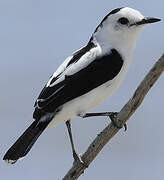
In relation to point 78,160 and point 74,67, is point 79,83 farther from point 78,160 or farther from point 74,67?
point 78,160

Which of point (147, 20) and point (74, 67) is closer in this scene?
point (74, 67)

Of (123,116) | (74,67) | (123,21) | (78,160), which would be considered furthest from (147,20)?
(78,160)

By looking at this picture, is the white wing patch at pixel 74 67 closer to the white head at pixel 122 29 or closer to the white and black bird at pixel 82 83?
the white and black bird at pixel 82 83

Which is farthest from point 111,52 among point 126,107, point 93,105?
point 126,107

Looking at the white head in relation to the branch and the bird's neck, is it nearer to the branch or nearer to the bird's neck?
the bird's neck

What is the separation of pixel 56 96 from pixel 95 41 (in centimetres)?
59

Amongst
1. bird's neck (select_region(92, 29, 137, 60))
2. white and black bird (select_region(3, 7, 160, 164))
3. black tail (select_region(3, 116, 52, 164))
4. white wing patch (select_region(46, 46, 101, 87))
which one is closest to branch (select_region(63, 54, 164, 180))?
white and black bird (select_region(3, 7, 160, 164))

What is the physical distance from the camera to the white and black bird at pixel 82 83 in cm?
382

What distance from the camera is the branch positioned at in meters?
3.20

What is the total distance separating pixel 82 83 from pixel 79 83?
2cm

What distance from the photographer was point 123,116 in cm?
339

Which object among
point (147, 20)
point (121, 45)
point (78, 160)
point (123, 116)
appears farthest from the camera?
point (121, 45)

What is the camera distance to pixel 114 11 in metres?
4.23

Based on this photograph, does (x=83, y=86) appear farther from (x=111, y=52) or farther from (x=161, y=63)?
(x=161, y=63)
